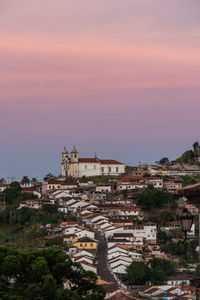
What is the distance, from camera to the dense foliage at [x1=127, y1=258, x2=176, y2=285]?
151 feet

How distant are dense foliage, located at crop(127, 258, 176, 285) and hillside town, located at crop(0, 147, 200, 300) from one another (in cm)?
6

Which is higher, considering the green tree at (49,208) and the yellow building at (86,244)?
the green tree at (49,208)

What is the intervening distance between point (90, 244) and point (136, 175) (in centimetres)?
3005

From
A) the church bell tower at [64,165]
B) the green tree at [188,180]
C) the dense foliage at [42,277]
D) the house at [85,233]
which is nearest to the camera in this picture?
the dense foliage at [42,277]

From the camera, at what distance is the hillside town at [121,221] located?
45.9 m

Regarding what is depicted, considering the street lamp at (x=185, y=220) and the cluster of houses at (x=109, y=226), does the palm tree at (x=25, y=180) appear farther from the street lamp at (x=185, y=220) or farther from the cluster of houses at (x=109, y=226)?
the street lamp at (x=185, y=220)

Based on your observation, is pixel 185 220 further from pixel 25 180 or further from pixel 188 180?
pixel 25 180

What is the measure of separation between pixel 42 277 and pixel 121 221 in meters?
43.0

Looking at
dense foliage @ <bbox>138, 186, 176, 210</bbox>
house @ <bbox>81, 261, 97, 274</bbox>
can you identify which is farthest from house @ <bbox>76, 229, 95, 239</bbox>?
house @ <bbox>81, 261, 97, 274</bbox>

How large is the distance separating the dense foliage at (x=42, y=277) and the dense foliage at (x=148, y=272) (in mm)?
26714

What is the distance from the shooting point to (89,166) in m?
82.8

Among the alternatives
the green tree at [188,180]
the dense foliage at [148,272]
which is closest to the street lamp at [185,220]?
the dense foliage at [148,272]

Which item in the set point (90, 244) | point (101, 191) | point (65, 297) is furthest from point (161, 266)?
point (65, 297)

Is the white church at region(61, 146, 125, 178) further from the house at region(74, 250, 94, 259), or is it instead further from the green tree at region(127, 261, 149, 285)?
the green tree at region(127, 261, 149, 285)
